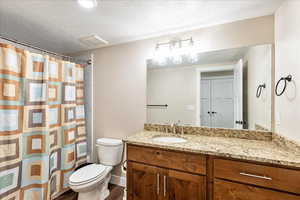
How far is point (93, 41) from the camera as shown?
2002 mm

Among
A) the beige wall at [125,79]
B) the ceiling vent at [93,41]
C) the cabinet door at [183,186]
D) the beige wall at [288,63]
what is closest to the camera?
the beige wall at [288,63]

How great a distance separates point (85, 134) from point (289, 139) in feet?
8.19

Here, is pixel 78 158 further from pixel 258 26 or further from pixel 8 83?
pixel 258 26

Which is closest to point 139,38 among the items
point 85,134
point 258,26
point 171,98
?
point 171,98

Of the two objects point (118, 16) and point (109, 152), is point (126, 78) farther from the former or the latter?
point (109, 152)

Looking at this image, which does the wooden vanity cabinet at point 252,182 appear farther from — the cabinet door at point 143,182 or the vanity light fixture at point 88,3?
the vanity light fixture at point 88,3

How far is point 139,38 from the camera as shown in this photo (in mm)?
1921

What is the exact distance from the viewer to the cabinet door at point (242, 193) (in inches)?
36.2

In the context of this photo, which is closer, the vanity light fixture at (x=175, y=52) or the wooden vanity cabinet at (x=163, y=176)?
the wooden vanity cabinet at (x=163, y=176)

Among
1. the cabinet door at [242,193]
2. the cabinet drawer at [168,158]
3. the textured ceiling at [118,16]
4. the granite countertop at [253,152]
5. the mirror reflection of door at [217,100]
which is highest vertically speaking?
the textured ceiling at [118,16]

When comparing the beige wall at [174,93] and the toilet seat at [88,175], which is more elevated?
Answer: the beige wall at [174,93]

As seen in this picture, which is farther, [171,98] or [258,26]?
[171,98]

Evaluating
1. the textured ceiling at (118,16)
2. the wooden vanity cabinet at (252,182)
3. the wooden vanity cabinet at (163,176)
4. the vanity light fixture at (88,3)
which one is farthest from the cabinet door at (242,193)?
the vanity light fixture at (88,3)

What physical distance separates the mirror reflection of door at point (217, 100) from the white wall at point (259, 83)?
19 cm
